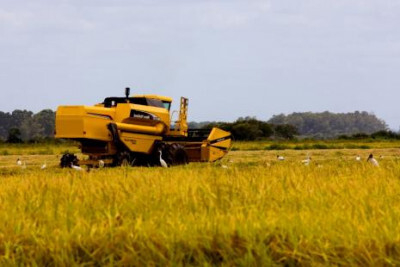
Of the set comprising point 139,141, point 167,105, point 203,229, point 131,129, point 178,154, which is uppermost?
point 167,105

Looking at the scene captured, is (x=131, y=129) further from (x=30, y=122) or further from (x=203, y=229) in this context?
(x=30, y=122)

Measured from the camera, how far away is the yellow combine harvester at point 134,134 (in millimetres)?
18109

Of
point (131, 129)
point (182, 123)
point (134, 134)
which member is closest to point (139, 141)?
point (134, 134)

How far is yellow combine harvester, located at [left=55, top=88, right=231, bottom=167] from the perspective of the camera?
18.1 metres

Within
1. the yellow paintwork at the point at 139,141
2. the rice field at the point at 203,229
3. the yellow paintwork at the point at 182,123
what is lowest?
the rice field at the point at 203,229

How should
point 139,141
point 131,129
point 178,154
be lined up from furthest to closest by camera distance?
point 178,154
point 139,141
point 131,129

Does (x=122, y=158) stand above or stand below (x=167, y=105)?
below

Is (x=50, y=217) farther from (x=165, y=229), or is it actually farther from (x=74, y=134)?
(x=74, y=134)

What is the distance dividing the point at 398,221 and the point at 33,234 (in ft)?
9.48

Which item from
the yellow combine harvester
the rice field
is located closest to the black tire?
the yellow combine harvester

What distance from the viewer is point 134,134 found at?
1928cm

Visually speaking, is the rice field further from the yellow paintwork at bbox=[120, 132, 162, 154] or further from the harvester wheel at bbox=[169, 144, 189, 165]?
the harvester wheel at bbox=[169, 144, 189, 165]

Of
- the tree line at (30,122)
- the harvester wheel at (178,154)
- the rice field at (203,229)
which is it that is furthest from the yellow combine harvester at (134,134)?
the tree line at (30,122)

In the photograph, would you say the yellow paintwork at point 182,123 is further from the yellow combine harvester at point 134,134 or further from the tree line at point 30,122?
the tree line at point 30,122
